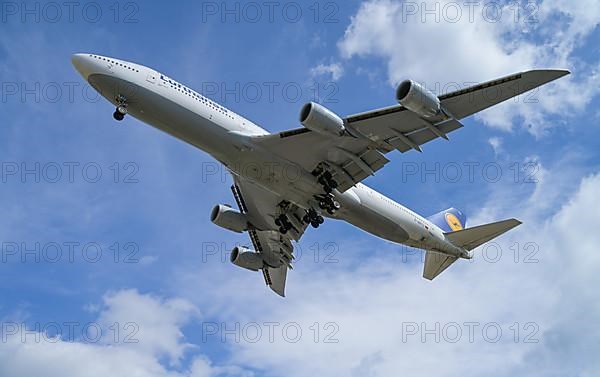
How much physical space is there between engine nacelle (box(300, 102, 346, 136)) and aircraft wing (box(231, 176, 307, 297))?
359 inches

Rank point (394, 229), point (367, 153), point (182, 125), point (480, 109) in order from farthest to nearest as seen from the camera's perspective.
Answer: point (394, 229)
point (367, 153)
point (182, 125)
point (480, 109)

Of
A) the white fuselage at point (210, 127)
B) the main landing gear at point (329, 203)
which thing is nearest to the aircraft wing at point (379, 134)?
the main landing gear at point (329, 203)

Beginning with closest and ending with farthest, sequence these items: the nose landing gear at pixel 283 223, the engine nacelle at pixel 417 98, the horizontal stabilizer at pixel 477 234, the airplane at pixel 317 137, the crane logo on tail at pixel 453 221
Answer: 1. the engine nacelle at pixel 417 98
2. the airplane at pixel 317 137
3. the horizontal stabilizer at pixel 477 234
4. the nose landing gear at pixel 283 223
5. the crane logo on tail at pixel 453 221

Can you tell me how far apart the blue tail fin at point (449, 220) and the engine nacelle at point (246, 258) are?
12.0 meters

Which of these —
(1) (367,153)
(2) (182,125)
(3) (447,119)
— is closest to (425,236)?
(1) (367,153)

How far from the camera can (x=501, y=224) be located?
1468 inches

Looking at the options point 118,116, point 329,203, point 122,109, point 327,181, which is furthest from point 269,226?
point 122,109

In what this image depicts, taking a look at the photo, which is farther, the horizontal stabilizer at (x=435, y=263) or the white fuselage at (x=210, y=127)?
the horizontal stabilizer at (x=435, y=263)

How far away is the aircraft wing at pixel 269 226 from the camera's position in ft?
124

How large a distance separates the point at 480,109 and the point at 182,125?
1367cm

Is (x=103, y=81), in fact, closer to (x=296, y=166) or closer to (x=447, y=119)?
(x=296, y=166)

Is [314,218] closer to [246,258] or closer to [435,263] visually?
[246,258]

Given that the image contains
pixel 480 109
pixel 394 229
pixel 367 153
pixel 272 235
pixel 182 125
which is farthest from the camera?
pixel 272 235

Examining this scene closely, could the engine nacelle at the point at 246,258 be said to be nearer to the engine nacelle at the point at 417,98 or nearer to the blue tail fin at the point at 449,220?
the blue tail fin at the point at 449,220
